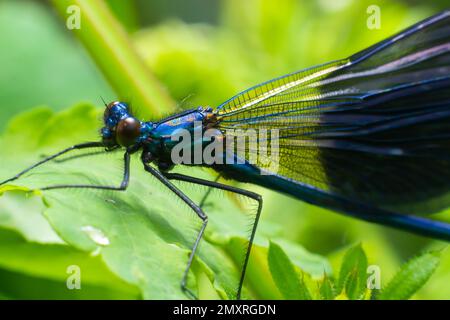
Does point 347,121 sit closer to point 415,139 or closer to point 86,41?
point 415,139

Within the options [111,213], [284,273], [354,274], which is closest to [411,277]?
[354,274]

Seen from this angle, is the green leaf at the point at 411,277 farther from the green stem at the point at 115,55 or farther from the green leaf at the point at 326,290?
the green stem at the point at 115,55

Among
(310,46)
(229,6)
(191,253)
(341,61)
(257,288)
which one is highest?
(229,6)

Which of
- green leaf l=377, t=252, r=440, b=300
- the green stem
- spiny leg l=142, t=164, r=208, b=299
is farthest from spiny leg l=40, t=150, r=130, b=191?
green leaf l=377, t=252, r=440, b=300

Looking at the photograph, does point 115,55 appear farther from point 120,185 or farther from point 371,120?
point 371,120

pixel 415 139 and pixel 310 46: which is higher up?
pixel 310 46

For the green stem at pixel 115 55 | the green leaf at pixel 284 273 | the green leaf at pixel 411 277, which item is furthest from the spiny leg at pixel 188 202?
the green leaf at pixel 411 277
